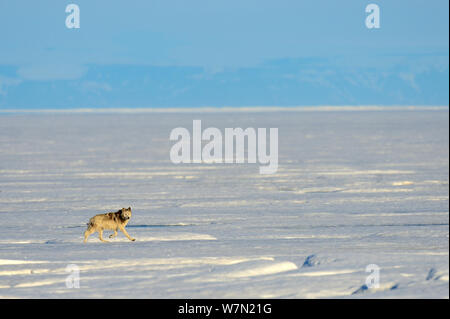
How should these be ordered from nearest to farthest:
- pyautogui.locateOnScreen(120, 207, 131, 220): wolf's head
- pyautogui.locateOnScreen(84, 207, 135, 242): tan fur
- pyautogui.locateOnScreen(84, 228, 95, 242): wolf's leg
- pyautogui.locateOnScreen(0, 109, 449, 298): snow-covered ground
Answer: pyautogui.locateOnScreen(0, 109, 449, 298): snow-covered ground
pyautogui.locateOnScreen(120, 207, 131, 220): wolf's head
pyautogui.locateOnScreen(84, 207, 135, 242): tan fur
pyautogui.locateOnScreen(84, 228, 95, 242): wolf's leg

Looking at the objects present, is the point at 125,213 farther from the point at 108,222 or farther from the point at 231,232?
the point at 231,232

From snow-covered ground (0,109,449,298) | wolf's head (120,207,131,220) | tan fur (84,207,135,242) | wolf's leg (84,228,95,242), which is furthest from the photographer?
wolf's leg (84,228,95,242)

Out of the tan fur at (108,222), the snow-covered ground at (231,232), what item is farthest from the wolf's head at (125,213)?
the snow-covered ground at (231,232)

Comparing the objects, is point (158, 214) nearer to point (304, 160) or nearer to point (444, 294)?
point (444, 294)

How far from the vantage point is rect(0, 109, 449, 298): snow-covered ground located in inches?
212

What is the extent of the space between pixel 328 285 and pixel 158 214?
4.25 metres

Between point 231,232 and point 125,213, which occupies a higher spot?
point 125,213

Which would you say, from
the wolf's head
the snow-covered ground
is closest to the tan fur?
the wolf's head

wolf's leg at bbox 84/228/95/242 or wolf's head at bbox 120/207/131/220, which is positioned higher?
wolf's head at bbox 120/207/131/220

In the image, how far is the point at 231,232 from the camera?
25.8 feet

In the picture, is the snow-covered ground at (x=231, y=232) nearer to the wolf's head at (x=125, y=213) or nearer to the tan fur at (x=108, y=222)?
the tan fur at (x=108, y=222)

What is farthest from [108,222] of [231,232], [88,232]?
[231,232]

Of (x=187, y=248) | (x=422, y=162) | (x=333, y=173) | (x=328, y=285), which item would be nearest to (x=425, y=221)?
(x=187, y=248)

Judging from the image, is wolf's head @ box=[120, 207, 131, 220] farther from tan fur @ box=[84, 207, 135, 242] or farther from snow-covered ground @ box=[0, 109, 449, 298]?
snow-covered ground @ box=[0, 109, 449, 298]
